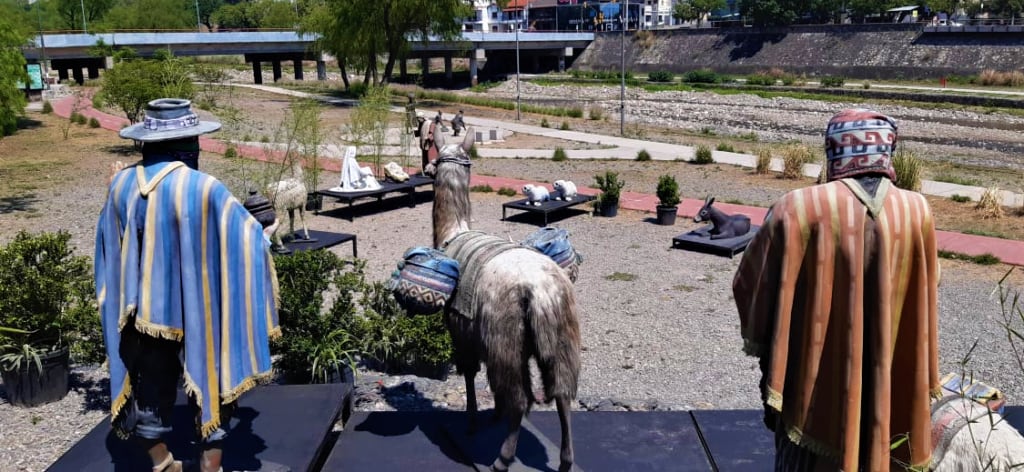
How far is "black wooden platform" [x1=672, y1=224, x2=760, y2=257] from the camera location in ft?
37.1

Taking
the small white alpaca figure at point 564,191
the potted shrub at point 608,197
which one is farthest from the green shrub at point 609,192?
the small white alpaca figure at point 564,191

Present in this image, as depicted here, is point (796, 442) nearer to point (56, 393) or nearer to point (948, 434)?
point (948, 434)

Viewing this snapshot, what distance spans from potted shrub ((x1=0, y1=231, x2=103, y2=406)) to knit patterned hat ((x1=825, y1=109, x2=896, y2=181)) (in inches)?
230

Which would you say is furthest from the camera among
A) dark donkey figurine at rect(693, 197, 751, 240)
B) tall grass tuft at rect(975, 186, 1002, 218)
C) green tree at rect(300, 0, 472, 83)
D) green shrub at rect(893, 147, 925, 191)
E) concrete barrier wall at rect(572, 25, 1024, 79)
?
concrete barrier wall at rect(572, 25, 1024, 79)

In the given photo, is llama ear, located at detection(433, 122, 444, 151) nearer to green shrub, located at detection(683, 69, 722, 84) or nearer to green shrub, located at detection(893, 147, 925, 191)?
green shrub, located at detection(893, 147, 925, 191)

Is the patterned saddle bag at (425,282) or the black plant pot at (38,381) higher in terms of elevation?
the patterned saddle bag at (425,282)

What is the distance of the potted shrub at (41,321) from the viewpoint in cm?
634

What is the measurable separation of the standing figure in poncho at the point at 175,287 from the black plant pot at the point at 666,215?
9.81 metres

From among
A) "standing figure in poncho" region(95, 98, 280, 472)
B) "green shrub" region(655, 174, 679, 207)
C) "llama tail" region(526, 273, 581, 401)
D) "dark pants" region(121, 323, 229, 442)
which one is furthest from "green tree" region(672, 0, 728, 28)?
"dark pants" region(121, 323, 229, 442)

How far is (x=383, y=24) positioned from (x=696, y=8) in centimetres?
6070

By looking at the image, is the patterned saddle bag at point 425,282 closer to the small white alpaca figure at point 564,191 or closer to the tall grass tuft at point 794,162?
the small white alpaca figure at point 564,191

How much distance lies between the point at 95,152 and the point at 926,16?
249ft

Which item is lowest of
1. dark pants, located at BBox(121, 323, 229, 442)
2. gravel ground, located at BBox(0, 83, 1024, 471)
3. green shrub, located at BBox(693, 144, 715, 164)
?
gravel ground, located at BBox(0, 83, 1024, 471)

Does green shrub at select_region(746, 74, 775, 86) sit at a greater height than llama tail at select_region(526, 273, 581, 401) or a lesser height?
greater
